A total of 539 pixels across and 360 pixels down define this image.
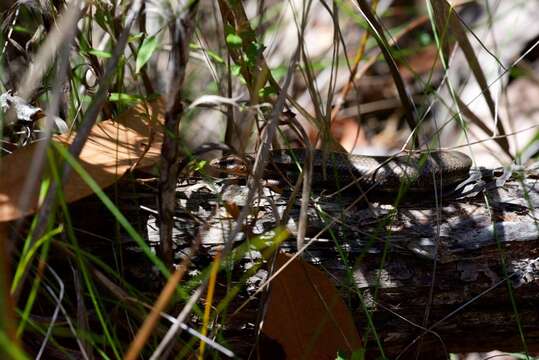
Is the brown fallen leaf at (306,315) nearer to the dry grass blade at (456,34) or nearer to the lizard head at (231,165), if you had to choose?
the lizard head at (231,165)

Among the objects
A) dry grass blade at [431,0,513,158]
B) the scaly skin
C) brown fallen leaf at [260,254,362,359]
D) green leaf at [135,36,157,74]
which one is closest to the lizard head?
the scaly skin

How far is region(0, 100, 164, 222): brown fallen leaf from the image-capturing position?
73.4 inches

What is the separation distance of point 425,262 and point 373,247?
17 cm

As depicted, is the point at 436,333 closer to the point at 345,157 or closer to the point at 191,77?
the point at 345,157

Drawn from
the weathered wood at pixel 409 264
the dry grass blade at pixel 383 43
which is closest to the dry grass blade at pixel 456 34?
the dry grass blade at pixel 383 43

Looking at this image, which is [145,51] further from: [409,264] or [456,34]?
[456,34]

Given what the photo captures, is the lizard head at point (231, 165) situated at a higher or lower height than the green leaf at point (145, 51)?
lower

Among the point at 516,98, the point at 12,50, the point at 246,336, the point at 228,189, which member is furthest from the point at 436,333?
the point at 516,98

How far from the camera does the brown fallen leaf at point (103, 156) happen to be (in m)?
1.87

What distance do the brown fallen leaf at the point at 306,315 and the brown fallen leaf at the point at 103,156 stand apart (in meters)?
0.55

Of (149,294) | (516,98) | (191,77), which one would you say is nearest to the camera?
(149,294)

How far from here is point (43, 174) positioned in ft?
6.29

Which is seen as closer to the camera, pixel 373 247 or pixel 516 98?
pixel 373 247

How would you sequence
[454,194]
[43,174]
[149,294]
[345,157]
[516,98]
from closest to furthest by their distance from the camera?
[43,174] → [149,294] → [454,194] → [345,157] → [516,98]
